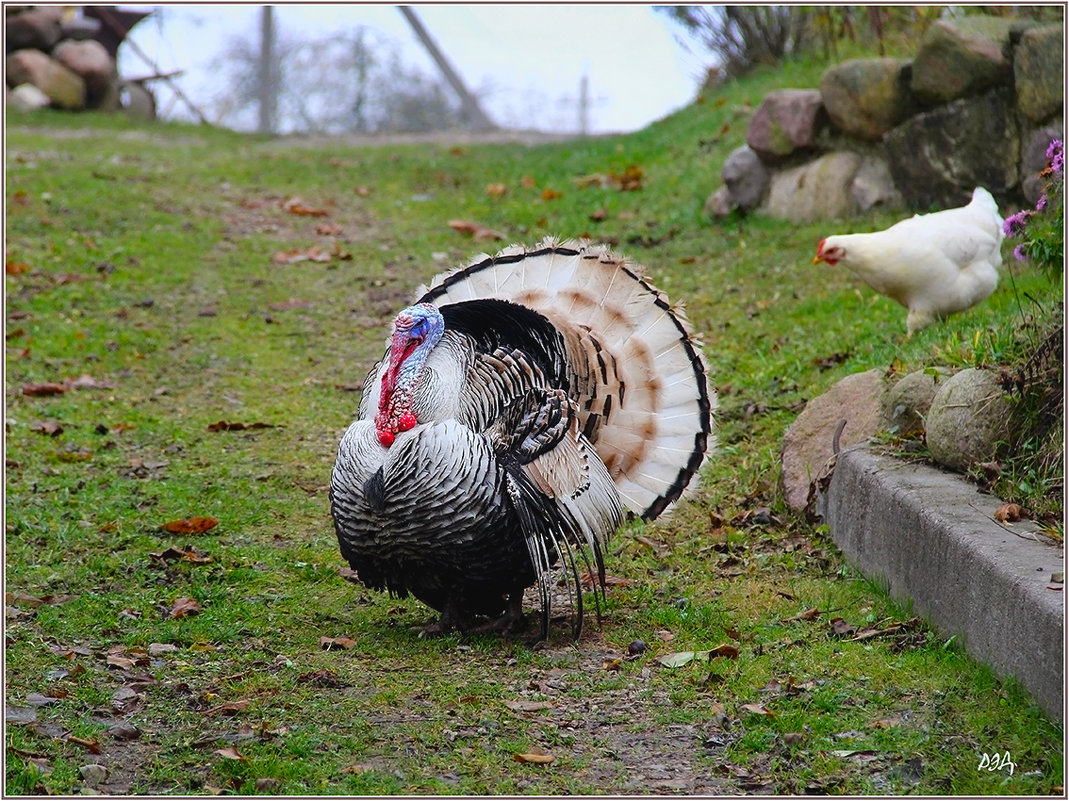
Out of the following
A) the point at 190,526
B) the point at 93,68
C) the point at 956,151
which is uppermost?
the point at 93,68

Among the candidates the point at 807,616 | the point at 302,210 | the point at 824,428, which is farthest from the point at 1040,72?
the point at 302,210

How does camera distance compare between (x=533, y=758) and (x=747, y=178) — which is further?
(x=747, y=178)

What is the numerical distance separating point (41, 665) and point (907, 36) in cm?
930

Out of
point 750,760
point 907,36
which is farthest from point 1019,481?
point 907,36

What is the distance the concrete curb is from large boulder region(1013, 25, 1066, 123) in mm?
3607

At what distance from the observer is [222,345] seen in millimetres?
8461

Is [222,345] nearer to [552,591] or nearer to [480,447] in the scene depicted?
[552,591]

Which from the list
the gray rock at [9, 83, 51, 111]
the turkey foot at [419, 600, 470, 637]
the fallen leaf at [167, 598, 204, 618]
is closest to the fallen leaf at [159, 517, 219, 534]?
the fallen leaf at [167, 598, 204, 618]

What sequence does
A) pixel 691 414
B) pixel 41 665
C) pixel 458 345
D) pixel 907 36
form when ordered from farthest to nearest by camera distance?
pixel 907 36, pixel 691 414, pixel 458 345, pixel 41 665

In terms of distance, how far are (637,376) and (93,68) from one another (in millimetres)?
13931

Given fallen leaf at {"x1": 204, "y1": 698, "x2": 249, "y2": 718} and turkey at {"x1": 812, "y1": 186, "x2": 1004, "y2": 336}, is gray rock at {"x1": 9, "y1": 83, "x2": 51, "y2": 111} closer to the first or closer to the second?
turkey at {"x1": 812, "y1": 186, "x2": 1004, "y2": 336}

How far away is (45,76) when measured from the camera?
16281mm

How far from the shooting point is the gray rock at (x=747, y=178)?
9.98m

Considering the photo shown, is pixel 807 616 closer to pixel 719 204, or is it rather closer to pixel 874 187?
pixel 874 187
